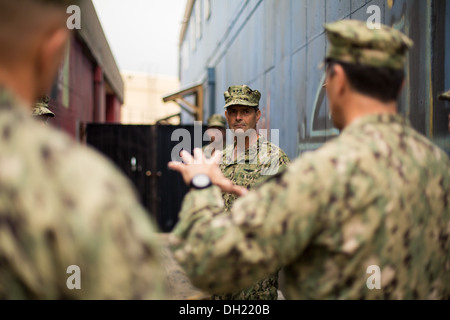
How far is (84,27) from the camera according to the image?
29.9 feet

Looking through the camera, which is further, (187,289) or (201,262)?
(187,289)

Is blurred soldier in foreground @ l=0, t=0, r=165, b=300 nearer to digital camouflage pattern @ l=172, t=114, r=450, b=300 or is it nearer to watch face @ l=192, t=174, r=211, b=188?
digital camouflage pattern @ l=172, t=114, r=450, b=300

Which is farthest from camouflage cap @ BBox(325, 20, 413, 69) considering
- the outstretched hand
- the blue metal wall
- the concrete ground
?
the concrete ground

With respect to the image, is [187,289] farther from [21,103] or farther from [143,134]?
[21,103]

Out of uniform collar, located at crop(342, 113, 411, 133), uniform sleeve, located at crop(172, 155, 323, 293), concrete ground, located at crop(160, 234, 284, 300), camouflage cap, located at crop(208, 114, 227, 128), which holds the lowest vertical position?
concrete ground, located at crop(160, 234, 284, 300)

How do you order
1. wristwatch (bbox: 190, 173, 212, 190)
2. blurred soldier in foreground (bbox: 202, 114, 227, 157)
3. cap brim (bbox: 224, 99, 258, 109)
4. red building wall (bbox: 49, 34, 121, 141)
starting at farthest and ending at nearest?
red building wall (bbox: 49, 34, 121, 141), blurred soldier in foreground (bbox: 202, 114, 227, 157), cap brim (bbox: 224, 99, 258, 109), wristwatch (bbox: 190, 173, 212, 190)

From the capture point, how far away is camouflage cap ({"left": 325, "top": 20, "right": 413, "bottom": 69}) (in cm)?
130

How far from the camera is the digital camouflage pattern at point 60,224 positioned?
78cm

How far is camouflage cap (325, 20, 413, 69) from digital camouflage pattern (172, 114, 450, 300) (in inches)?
6.8

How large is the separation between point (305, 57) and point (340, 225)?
3586 millimetres

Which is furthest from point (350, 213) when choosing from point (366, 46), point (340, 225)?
point (366, 46)

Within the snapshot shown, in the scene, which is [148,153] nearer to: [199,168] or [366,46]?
[199,168]
